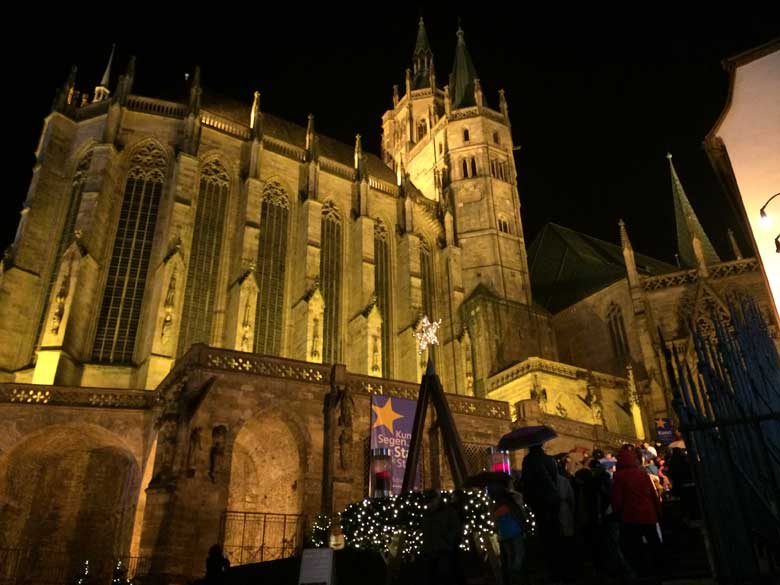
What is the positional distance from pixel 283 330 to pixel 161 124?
983 centimetres

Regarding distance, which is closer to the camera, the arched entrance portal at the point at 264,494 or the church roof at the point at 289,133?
the arched entrance portal at the point at 264,494

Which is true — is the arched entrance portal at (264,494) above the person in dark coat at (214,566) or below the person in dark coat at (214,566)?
above

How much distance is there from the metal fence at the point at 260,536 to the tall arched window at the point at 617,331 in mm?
19105

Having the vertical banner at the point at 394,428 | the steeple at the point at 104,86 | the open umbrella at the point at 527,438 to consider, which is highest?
the steeple at the point at 104,86

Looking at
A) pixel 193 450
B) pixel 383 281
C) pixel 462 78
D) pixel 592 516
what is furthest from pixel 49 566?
pixel 462 78

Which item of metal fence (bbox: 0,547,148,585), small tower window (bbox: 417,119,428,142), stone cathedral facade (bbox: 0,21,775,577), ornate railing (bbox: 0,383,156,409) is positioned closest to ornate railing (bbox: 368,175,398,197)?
stone cathedral facade (bbox: 0,21,775,577)

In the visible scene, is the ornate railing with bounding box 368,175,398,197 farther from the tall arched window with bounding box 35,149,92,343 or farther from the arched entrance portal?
the arched entrance portal

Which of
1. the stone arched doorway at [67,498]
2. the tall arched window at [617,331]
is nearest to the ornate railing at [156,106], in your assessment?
the stone arched doorway at [67,498]

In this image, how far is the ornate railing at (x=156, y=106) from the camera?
24.9 metres

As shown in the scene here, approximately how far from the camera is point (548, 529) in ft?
22.1

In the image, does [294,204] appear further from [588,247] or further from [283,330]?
[588,247]

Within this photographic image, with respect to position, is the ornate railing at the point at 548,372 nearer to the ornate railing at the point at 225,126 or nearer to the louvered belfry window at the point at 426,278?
the louvered belfry window at the point at 426,278

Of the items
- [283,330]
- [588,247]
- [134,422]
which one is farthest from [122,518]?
[588,247]

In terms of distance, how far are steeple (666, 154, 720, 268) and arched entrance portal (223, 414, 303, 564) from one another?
70.5 feet
